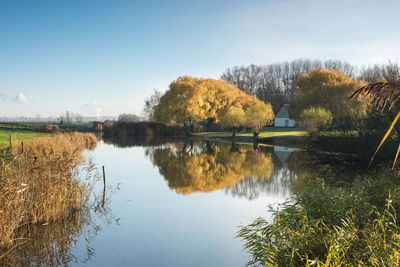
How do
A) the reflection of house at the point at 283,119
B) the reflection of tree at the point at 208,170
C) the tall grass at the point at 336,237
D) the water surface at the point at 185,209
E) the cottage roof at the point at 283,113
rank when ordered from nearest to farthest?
the tall grass at the point at 336,237 < the water surface at the point at 185,209 < the reflection of tree at the point at 208,170 < the reflection of house at the point at 283,119 < the cottage roof at the point at 283,113

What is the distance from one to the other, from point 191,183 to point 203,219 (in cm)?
581

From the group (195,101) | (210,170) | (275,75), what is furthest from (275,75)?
(210,170)

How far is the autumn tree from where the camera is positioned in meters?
40.0

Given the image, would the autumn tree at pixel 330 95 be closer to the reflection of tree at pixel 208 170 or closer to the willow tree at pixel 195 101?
the willow tree at pixel 195 101

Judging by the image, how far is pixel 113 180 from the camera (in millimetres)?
17453

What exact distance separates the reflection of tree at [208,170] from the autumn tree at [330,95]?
61.2 ft

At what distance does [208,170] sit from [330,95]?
102ft

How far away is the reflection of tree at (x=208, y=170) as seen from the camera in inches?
642

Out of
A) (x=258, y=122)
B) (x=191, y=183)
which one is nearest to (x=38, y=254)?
(x=191, y=183)

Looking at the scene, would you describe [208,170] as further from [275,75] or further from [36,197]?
[275,75]

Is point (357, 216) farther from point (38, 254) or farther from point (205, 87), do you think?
point (205, 87)

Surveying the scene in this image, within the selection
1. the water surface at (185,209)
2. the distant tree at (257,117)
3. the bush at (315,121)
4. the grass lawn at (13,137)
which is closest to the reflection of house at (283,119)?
the distant tree at (257,117)

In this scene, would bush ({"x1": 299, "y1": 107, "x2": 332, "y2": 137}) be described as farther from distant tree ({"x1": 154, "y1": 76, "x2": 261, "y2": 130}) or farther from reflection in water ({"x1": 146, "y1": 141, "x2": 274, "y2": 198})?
distant tree ({"x1": 154, "y1": 76, "x2": 261, "y2": 130})

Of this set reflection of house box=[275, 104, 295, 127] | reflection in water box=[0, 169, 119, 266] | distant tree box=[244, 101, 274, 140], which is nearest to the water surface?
reflection in water box=[0, 169, 119, 266]
